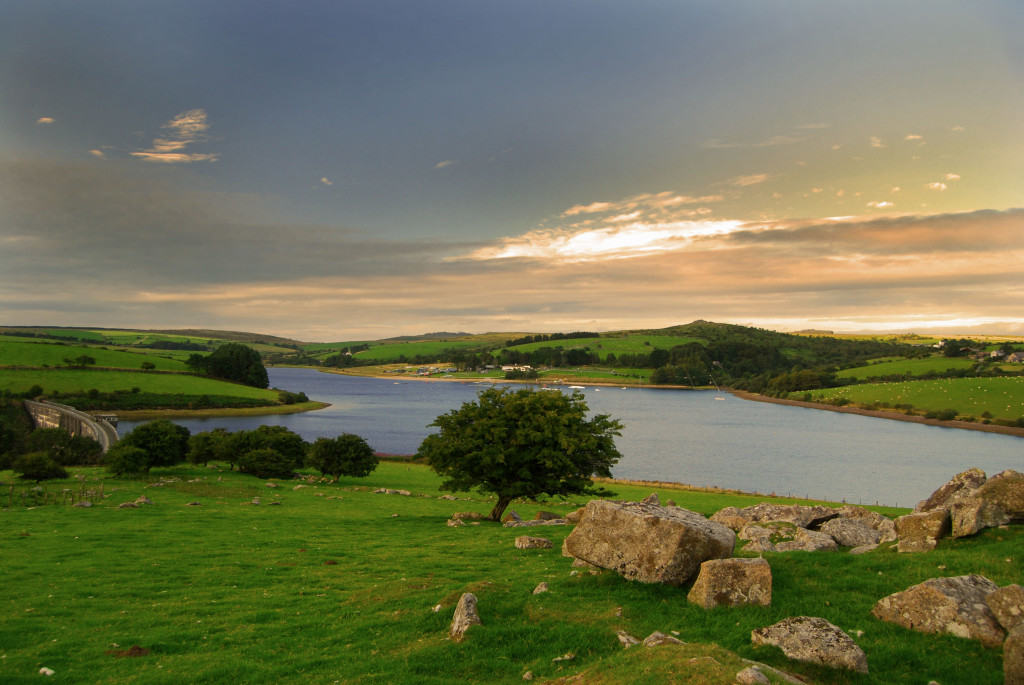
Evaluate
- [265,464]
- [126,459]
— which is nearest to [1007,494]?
[265,464]

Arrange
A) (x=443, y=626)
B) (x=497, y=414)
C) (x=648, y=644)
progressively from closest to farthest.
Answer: (x=648, y=644)
(x=443, y=626)
(x=497, y=414)

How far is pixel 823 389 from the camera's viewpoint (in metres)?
192

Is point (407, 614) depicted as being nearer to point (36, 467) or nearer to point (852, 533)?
point (852, 533)

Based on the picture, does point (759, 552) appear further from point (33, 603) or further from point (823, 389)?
point (823, 389)

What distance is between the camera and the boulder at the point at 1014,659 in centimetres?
893

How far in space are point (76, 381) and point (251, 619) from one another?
165948 mm

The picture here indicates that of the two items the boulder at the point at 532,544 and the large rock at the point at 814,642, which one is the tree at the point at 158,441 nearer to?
the boulder at the point at 532,544

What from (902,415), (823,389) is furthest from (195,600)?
(823,389)

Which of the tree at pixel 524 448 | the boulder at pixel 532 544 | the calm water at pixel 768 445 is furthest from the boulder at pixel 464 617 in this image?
the calm water at pixel 768 445

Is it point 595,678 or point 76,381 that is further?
point 76,381

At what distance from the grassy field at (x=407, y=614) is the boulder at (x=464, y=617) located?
0.31m

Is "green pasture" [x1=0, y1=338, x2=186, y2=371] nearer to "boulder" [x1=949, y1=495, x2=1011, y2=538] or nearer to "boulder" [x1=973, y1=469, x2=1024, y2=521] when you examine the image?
"boulder" [x1=949, y1=495, x2=1011, y2=538]

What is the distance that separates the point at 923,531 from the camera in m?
16.8

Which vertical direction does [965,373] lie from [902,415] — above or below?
above
